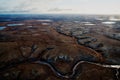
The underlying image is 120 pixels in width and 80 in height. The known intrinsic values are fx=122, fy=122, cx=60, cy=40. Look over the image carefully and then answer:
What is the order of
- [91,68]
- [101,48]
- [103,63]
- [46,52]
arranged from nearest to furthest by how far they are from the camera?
[91,68], [103,63], [46,52], [101,48]

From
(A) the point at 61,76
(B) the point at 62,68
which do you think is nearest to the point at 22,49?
(B) the point at 62,68

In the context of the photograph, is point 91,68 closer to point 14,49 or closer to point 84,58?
point 84,58

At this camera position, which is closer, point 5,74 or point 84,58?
point 5,74

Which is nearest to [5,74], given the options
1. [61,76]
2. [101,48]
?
[61,76]

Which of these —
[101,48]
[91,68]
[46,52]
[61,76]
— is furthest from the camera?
[101,48]

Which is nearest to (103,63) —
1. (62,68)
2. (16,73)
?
(62,68)

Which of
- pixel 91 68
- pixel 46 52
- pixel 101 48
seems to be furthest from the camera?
pixel 101 48

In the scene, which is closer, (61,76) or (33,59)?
(61,76)

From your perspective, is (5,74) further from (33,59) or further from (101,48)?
(101,48)

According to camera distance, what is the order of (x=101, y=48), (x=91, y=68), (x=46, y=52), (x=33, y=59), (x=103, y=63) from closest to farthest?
(x=91, y=68) → (x=103, y=63) → (x=33, y=59) → (x=46, y=52) → (x=101, y=48)
